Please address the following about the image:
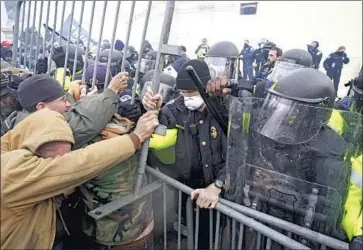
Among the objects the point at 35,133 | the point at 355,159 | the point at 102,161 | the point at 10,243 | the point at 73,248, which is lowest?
the point at 73,248

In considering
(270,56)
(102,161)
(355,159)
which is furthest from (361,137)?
(270,56)

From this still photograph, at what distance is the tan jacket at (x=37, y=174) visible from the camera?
1597 millimetres

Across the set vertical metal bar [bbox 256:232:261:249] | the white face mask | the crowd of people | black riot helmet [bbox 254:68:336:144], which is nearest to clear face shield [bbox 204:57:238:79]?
the crowd of people

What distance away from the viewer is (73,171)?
1691 millimetres

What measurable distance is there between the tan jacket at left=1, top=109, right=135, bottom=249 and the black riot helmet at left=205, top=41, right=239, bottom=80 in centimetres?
281

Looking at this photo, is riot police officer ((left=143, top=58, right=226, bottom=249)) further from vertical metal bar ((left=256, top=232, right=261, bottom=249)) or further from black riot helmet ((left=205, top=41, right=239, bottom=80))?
black riot helmet ((left=205, top=41, right=239, bottom=80))

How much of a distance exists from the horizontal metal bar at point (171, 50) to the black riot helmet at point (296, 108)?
588mm

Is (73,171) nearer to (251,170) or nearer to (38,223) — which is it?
(38,223)

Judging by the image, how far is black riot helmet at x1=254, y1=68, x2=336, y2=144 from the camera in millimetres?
1953

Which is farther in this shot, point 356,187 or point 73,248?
point 73,248

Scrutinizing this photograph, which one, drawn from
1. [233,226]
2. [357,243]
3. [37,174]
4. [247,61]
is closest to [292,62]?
[233,226]

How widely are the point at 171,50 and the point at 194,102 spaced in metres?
0.64

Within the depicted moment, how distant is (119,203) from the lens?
2.13 metres

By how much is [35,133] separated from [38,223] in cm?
46
